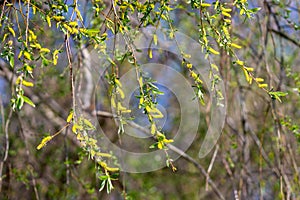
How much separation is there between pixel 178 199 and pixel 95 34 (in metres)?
3.88

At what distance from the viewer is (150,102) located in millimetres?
1138

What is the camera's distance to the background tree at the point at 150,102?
66.4 inches

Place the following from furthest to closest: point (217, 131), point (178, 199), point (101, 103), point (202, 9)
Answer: point (178, 199) → point (101, 103) → point (217, 131) → point (202, 9)

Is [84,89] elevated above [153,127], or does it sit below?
above

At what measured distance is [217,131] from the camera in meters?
2.51

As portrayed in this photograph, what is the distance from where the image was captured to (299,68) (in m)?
3.46

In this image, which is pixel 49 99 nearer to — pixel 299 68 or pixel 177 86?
pixel 177 86

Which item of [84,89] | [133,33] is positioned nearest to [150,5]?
[133,33]

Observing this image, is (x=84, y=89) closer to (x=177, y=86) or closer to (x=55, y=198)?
(x=177, y=86)

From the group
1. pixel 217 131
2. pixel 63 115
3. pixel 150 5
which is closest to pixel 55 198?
pixel 63 115

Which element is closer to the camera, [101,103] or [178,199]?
[101,103]

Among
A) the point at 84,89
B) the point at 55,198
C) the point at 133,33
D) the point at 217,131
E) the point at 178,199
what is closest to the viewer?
the point at 133,33

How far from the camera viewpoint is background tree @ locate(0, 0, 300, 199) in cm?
169

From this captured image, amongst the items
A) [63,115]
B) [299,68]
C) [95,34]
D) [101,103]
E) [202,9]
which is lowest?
[95,34]
